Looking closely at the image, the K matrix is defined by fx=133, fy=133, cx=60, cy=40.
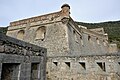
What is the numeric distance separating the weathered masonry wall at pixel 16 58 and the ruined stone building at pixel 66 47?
4009mm

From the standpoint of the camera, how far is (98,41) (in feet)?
80.6

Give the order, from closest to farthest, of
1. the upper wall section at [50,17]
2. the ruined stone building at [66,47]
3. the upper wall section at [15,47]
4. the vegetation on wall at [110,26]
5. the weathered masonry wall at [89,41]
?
the upper wall section at [15,47] → the ruined stone building at [66,47] → the upper wall section at [50,17] → the weathered masonry wall at [89,41] → the vegetation on wall at [110,26]

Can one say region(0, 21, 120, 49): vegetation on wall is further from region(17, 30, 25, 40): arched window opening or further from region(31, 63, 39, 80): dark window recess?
region(31, 63, 39, 80): dark window recess

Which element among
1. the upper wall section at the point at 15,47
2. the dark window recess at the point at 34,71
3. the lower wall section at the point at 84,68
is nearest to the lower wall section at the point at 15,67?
the upper wall section at the point at 15,47

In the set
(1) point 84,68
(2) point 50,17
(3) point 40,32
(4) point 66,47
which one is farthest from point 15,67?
(3) point 40,32

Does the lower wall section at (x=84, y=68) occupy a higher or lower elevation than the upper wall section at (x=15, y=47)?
lower

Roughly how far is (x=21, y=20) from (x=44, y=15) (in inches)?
157

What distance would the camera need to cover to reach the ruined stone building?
869 cm

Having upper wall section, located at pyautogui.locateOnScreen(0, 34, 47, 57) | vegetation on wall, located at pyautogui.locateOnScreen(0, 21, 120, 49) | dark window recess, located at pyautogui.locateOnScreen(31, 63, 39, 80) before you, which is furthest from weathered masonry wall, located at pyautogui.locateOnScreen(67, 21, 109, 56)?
vegetation on wall, located at pyautogui.locateOnScreen(0, 21, 120, 49)

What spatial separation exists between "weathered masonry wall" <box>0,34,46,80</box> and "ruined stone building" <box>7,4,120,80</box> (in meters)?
4.01

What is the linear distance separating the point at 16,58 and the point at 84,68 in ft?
19.7

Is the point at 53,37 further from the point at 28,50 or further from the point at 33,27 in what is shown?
the point at 28,50

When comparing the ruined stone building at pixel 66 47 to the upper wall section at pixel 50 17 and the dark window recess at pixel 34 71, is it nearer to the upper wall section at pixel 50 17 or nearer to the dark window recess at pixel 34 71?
the upper wall section at pixel 50 17

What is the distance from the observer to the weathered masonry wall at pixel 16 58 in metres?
4.32
